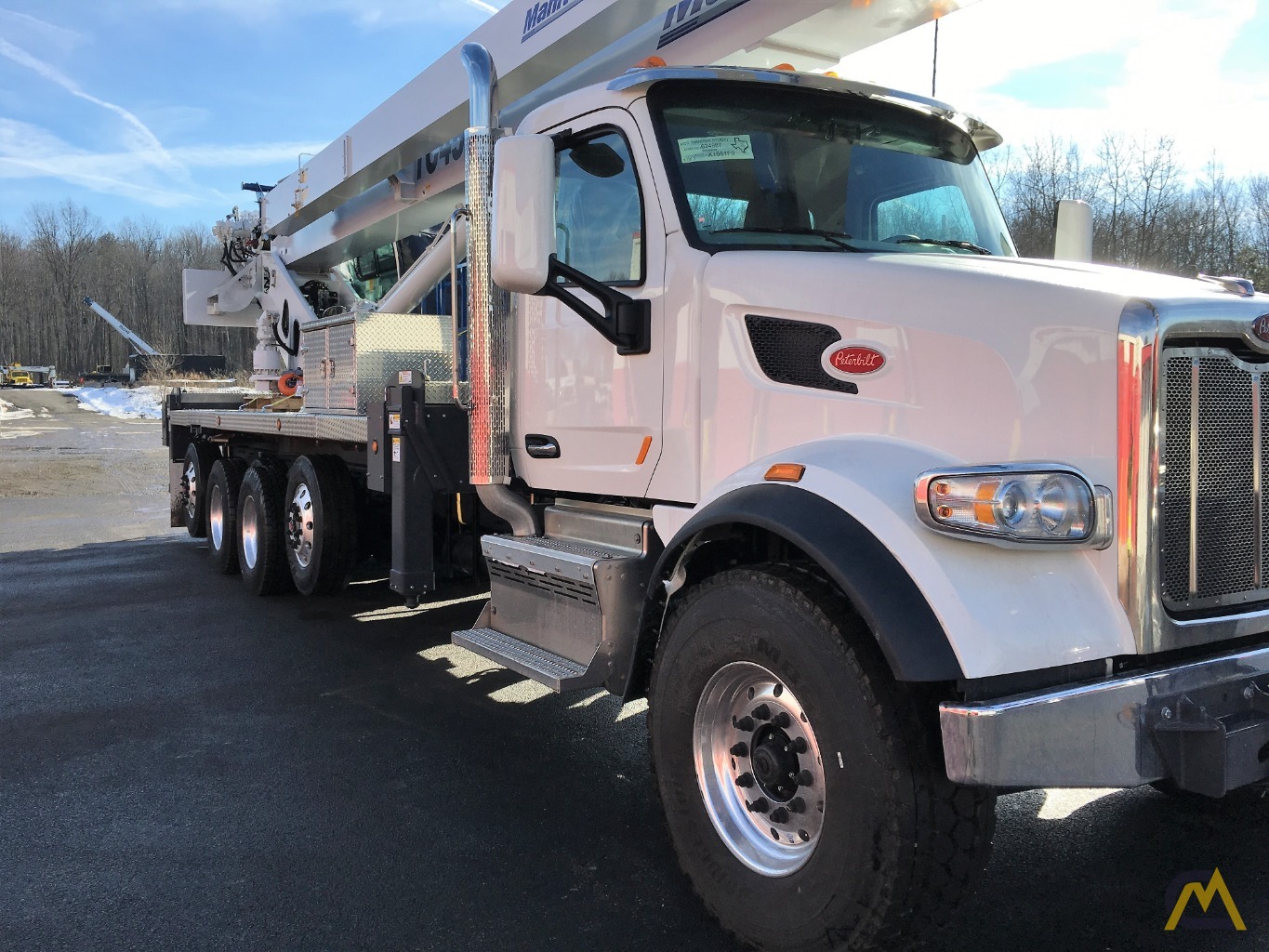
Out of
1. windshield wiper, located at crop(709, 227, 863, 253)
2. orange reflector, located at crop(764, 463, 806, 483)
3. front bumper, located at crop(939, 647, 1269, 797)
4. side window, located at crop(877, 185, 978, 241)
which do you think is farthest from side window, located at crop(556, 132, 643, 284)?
front bumper, located at crop(939, 647, 1269, 797)

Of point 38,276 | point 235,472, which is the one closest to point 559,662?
point 235,472

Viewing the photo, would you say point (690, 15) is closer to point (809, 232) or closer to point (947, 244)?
point (809, 232)

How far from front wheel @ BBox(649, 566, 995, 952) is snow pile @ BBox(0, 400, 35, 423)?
121ft

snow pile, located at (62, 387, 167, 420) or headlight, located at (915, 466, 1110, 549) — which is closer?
headlight, located at (915, 466, 1110, 549)

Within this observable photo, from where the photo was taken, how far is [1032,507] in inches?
94.5

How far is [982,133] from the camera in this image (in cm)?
422

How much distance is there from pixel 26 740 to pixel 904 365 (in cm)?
422

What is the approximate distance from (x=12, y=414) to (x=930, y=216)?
40999 mm

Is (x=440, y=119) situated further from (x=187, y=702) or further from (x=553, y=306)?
(x=187, y=702)

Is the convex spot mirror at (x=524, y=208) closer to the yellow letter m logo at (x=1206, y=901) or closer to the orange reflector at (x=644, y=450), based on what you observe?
the orange reflector at (x=644, y=450)

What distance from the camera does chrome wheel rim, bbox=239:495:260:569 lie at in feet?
25.2

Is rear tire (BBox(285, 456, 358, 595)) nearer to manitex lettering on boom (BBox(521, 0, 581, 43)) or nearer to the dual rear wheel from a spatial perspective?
the dual rear wheel

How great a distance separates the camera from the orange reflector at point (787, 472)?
Answer: 286 centimetres

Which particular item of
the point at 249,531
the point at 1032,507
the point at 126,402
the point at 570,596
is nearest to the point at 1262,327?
the point at 1032,507
